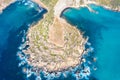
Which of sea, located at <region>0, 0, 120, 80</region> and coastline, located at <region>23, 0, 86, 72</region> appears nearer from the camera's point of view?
sea, located at <region>0, 0, 120, 80</region>

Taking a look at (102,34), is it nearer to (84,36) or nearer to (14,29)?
(84,36)

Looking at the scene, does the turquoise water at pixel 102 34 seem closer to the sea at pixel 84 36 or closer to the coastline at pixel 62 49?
the sea at pixel 84 36

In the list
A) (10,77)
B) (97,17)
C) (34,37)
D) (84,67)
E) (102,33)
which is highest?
(97,17)

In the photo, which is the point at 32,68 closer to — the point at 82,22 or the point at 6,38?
the point at 6,38

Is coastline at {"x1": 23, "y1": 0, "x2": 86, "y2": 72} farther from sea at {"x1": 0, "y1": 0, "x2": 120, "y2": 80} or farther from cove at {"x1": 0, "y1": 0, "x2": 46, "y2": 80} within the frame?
cove at {"x1": 0, "y1": 0, "x2": 46, "y2": 80}

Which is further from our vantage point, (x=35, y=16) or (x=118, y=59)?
(x=35, y=16)

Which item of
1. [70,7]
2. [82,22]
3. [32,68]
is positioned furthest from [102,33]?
[32,68]

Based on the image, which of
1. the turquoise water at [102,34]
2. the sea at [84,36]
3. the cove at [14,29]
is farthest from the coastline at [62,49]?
the cove at [14,29]

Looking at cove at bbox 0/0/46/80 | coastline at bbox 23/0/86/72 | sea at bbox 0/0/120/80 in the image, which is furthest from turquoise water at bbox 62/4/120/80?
cove at bbox 0/0/46/80
